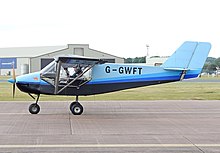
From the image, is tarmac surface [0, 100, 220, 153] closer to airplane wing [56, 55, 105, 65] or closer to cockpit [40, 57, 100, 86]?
A: cockpit [40, 57, 100, 86]

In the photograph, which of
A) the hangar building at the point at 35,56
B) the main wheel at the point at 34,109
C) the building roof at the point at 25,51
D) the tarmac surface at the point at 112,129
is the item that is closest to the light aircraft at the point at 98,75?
the main wheel at the point at 34,109

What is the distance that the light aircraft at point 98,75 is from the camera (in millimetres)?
15852

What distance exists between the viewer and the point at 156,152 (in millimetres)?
8609

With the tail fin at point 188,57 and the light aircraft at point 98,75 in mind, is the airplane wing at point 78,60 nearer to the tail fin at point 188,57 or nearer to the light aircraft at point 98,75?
Answer: the light aircraft at point 98,75

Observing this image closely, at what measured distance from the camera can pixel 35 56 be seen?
3172 inches

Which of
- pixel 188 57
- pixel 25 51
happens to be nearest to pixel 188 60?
pixel 188 57

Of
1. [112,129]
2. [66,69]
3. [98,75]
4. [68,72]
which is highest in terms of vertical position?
[66,69]

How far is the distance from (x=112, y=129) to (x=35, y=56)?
70090 millimetres

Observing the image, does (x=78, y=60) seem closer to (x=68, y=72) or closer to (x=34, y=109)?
(x=68, y=72)

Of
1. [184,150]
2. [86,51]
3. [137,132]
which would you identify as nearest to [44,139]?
[137,132]

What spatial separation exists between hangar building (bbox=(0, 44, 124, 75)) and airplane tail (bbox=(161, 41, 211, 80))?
54.7 m

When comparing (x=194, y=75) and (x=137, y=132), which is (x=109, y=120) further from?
(x=194, y=75)

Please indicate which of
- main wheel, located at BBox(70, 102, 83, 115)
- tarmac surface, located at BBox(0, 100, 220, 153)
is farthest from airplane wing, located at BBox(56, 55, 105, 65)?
tarmac surface, located at BBox(0, 100, 220, 153)

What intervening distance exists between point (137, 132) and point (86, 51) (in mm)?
68099
